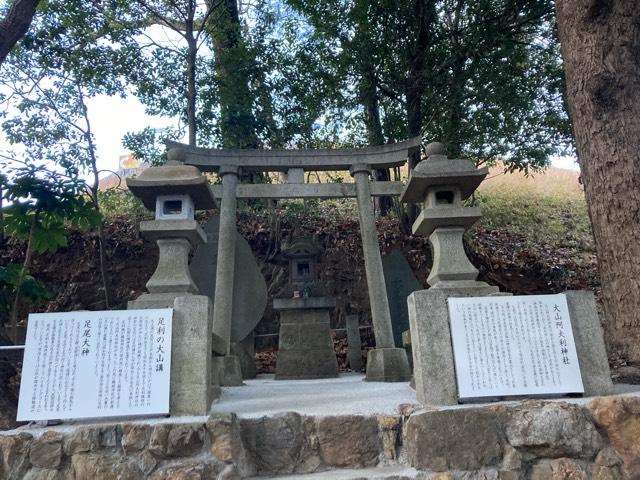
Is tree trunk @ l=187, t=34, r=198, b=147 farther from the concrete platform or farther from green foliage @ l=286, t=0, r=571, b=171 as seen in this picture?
the concrete platform

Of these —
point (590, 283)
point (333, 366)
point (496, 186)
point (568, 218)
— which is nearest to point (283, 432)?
point (333, 366)

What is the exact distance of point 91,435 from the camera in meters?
2.69

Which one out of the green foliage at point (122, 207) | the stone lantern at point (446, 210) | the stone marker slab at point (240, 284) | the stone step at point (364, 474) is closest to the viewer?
the stone step at point (364, 474)

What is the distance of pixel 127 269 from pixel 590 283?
31.9 ft

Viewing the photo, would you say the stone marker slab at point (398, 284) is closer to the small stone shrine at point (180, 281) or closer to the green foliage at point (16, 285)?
the small stone shrine at point (180, 281)

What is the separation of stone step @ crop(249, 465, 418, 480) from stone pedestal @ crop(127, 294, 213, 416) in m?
0.62

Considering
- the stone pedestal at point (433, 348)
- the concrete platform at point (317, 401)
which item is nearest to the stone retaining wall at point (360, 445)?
the concrete platform at point (317, 401)

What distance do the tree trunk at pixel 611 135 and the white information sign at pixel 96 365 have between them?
3.76 metres

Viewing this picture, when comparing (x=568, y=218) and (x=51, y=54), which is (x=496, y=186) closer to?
(x=568, y=218)

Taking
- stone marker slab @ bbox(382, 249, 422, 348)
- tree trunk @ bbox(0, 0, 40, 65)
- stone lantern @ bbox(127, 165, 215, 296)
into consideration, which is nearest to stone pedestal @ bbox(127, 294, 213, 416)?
stone lantern @ bbox(127, 165, 215, 296)

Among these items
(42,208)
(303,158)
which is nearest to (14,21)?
(42,208)

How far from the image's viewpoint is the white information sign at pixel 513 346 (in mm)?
3074

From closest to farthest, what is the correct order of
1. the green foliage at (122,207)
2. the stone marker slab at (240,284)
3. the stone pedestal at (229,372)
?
the stone pedestal at (229,372)
the stone marker slab at (240,284)
the green foliage at (122,207)

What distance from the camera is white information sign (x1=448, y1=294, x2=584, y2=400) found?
3074 millimetres
